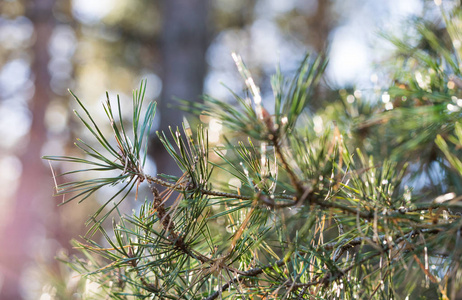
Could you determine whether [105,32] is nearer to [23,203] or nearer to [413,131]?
[23,203]

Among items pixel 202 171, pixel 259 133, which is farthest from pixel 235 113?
pixel 202 171

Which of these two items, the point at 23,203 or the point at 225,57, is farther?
the point at 225,57

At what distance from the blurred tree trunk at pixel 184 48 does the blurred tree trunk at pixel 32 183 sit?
1.83 m

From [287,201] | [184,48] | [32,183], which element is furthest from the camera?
[32,183]

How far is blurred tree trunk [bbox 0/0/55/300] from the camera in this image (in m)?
2.65

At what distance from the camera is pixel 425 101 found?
23.5 inches

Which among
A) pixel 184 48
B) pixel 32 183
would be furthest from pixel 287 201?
pixel 32 183

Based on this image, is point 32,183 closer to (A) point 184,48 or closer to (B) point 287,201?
(A) point 184,48

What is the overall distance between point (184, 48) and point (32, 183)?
6.59 feet

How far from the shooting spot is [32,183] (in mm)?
2963

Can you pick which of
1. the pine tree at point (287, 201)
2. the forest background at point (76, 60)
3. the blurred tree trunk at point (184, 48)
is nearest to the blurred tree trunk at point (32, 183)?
the forest background at point (76, 60)

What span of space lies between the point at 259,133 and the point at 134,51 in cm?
332

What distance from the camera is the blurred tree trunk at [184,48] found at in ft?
5.17

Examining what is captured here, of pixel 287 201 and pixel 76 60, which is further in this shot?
pixel 76 60
